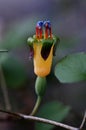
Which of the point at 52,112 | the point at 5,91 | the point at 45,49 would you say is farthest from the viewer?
the point at 5,91

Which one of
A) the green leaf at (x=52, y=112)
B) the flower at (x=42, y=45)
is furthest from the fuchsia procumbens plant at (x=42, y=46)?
the green leaf at (x=52, y=112)

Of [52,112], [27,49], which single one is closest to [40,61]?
[52,112]

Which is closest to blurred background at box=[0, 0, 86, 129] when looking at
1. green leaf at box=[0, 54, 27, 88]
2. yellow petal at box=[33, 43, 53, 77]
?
green leaf at box=[0, 54, 27, 88]

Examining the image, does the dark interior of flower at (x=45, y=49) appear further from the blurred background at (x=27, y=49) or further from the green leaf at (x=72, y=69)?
the blurred background at (x=27, y=49)

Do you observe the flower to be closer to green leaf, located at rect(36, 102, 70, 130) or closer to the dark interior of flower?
the dark interior of flower

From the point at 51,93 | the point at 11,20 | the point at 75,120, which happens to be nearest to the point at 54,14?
the point at 11,20

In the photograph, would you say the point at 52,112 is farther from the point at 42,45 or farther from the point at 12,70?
the point at 42,45

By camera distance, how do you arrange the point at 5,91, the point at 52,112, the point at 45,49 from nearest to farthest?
1. the point at 45,49
2. the point at 52,112
3. the point at 5,91
